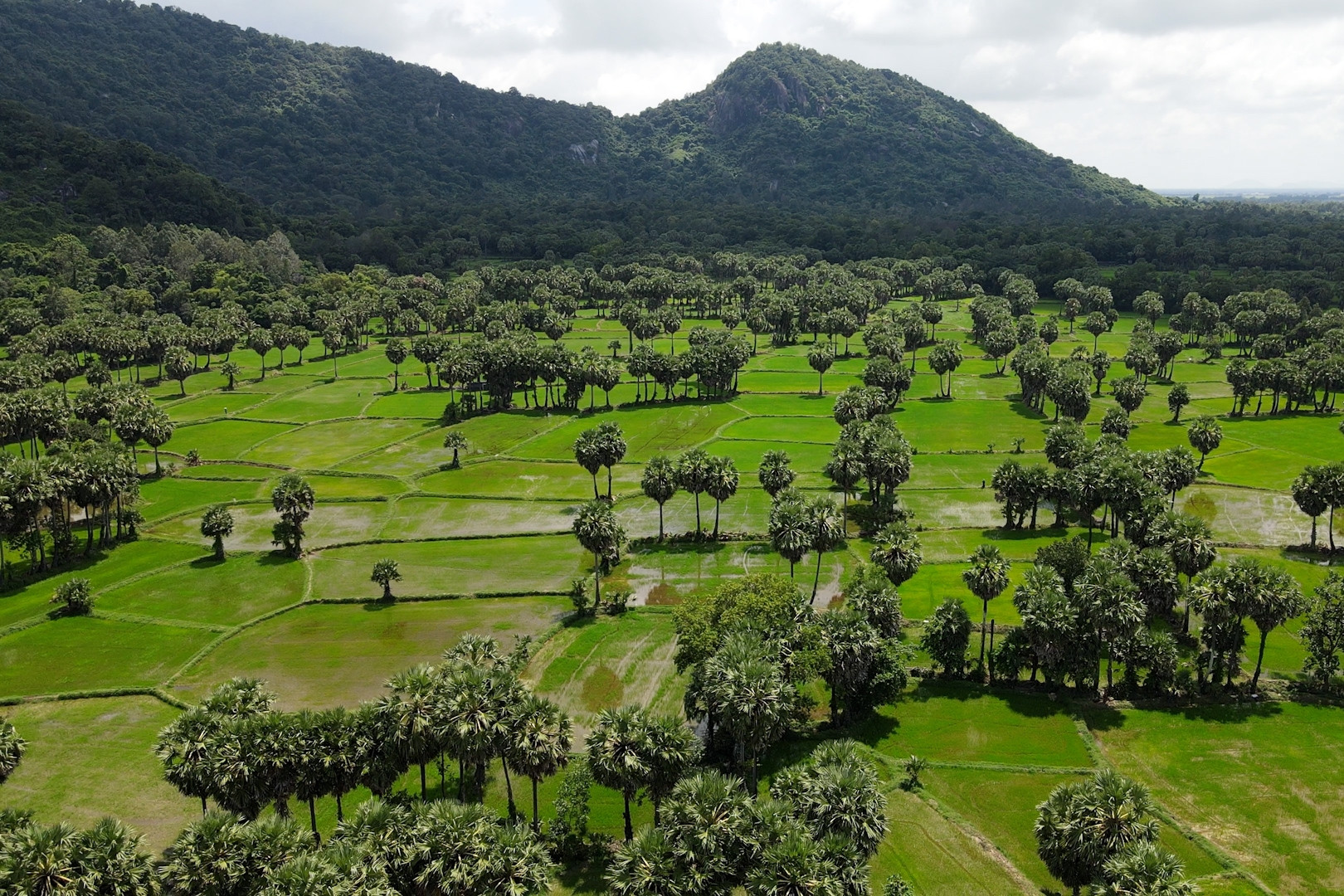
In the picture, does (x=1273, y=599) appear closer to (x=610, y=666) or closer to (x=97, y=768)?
(x=610, y=666)

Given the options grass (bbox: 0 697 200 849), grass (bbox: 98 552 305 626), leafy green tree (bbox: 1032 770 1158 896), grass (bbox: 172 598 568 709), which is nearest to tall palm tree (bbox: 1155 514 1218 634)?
leafy green tree (bbox: 1032 770 1158 896)

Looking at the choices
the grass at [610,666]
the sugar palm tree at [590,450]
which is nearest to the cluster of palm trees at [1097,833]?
the grass at [610,666]

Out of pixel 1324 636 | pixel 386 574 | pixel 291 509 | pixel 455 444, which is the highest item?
pixel 455 444

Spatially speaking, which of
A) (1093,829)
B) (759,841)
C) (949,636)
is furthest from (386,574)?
(1093,829)

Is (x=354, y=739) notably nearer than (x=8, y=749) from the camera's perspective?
No

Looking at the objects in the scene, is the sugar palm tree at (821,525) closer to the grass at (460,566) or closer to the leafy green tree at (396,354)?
A: the grass at (460,566)

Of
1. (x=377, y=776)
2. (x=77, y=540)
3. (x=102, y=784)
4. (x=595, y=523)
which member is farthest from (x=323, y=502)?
(x=377, y=776)
